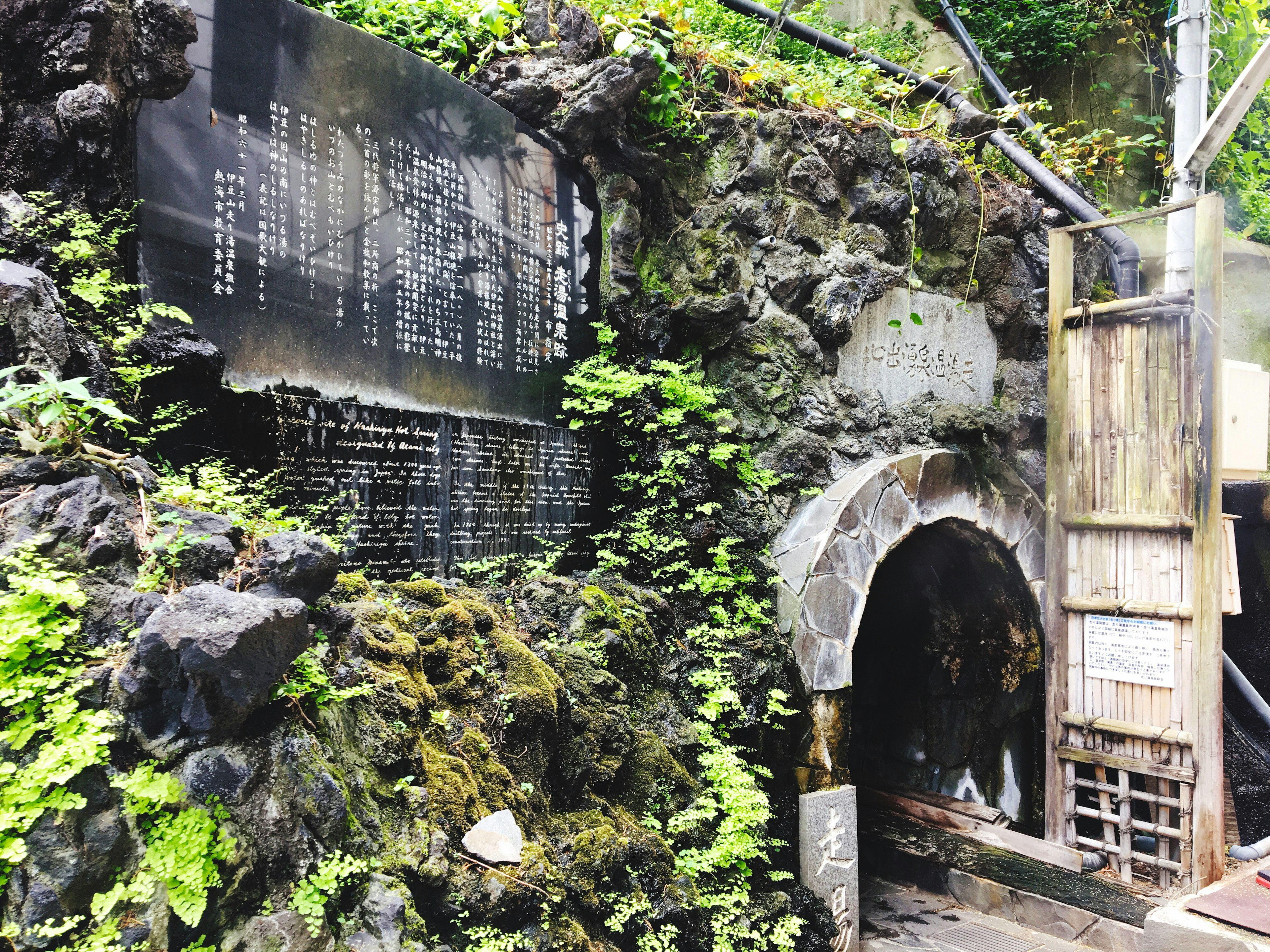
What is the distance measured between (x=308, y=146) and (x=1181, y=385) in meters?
6.49

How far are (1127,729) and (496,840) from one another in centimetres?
542

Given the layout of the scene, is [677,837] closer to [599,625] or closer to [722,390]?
[599,625]

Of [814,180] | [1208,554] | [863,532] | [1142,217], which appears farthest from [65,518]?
[1208,554]

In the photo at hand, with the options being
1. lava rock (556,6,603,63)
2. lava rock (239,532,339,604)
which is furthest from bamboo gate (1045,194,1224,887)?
lava rock (239,532,339,604)

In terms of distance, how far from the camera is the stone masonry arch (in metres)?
5.82

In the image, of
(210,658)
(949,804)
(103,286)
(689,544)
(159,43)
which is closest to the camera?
(210,658)

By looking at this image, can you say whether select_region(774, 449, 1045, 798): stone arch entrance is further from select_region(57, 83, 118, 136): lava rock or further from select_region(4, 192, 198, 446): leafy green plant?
select_region(57, 83, 118, 136): lava rock

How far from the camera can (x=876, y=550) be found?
6191 millimetres

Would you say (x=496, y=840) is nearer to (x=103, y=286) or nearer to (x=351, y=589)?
(x=351, y=589)

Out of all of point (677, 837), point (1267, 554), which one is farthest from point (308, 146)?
point (1267, 554)

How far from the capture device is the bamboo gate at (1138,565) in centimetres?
577

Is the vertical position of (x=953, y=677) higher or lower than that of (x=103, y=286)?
lower

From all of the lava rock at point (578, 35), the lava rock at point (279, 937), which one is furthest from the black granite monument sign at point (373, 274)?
the lava rock at point (279, 937)

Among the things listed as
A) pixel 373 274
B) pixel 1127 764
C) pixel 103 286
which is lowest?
pixel 1127 764
